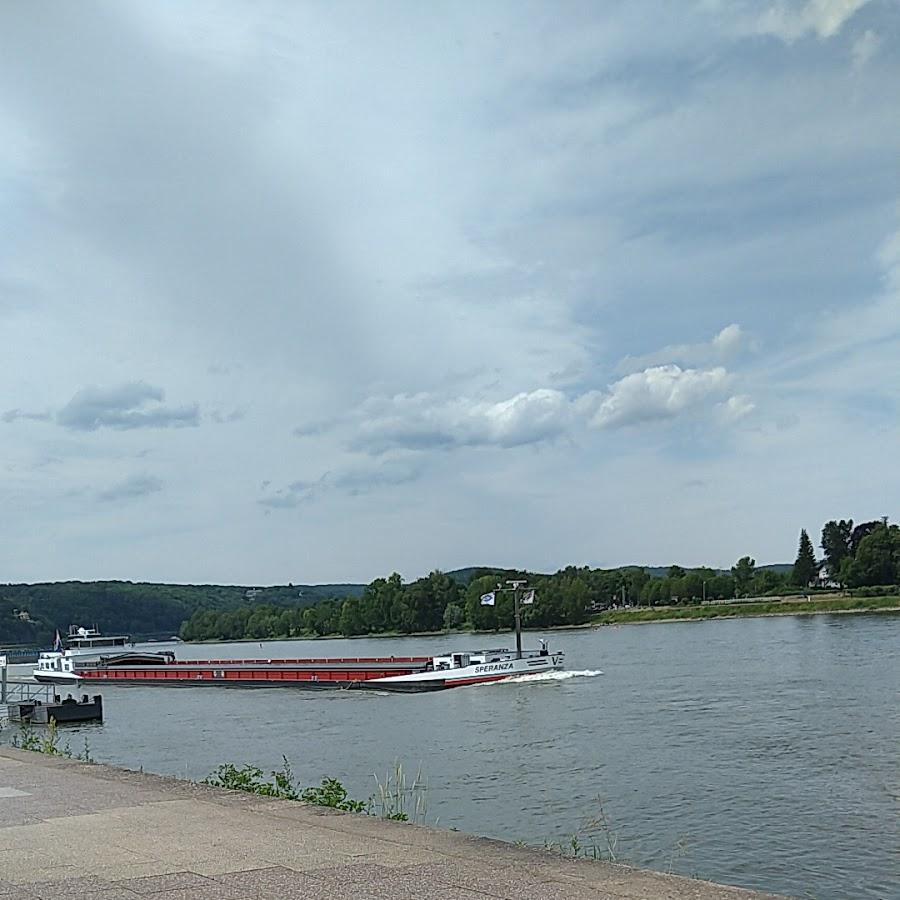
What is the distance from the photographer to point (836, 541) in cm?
14588

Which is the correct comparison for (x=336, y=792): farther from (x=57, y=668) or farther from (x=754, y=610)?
(x=754, y=610)

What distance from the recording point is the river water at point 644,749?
57.5 feet

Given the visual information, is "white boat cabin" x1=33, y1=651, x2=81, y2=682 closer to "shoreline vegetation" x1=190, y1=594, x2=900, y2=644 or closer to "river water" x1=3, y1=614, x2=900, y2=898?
"river water" x1=3, y1=614, x2=900, y2=898

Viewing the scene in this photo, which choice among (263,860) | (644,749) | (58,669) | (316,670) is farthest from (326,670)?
(263,860)

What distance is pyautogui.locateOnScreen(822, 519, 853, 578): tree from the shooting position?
14450 centimetres

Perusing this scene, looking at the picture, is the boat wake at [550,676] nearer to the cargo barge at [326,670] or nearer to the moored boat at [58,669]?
the cargo barge at [326,670]

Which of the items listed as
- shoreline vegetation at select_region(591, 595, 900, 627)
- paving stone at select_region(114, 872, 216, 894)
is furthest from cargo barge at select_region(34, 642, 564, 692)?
paving stone at select_region(114, 872, 216, 894)

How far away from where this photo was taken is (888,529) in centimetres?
12250

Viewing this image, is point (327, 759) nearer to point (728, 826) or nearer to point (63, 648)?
point (728, 826)

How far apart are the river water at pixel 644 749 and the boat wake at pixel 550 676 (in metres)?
0.24

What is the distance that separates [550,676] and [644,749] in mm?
26666

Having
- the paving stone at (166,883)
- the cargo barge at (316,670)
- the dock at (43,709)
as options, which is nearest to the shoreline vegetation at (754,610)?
the cargo barge at (316,670)

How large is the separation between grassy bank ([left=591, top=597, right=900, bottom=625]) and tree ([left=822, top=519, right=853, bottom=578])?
30312 mm

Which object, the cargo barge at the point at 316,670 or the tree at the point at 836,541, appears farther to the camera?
the tree at the point at 836,541
